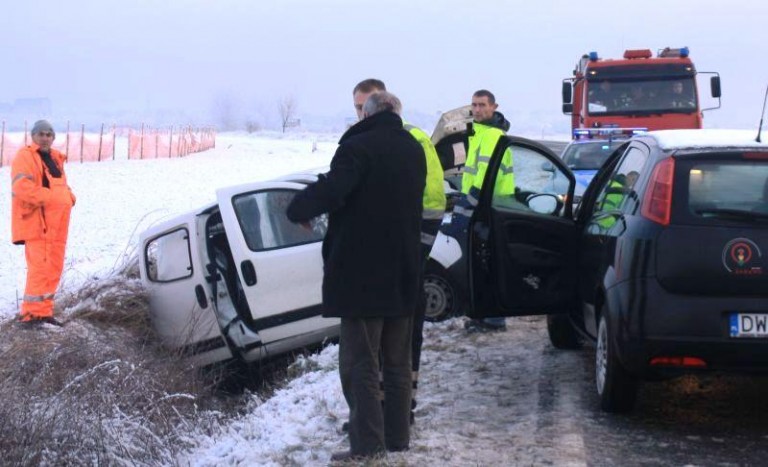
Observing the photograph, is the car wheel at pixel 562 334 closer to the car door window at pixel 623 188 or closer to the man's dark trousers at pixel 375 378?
the car door window at pixel 623 188

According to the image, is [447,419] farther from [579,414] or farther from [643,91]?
[643,91]

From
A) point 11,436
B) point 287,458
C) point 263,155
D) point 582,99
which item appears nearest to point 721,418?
point 287,458

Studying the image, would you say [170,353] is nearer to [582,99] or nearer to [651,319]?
[651,319]

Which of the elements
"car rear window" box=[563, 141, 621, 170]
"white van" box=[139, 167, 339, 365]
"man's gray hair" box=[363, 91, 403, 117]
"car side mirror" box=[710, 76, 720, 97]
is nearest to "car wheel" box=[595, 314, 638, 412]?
"man's gray hair" box=[363, 91, 403, 117]

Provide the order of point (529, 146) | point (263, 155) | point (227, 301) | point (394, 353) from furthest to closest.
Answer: point (263, 155) → point (227, 301) → point (529, 146) → point (394, 353)

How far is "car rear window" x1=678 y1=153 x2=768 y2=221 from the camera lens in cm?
531

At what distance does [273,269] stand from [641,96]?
42.1 ft

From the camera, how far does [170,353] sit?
8.54 metres

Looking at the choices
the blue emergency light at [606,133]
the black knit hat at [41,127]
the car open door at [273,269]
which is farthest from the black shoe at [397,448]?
the blue emergency light at [606,133]

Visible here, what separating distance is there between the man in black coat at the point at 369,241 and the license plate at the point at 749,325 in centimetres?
162

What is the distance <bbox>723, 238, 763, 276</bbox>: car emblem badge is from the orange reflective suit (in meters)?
6.16

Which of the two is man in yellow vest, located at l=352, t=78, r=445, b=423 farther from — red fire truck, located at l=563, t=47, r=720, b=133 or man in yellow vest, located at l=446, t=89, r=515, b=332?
red fire truck, located at l=563, t=47, r=720, b=133

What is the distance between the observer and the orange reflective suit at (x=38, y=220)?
30.5 feet

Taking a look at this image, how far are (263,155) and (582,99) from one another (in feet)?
105
